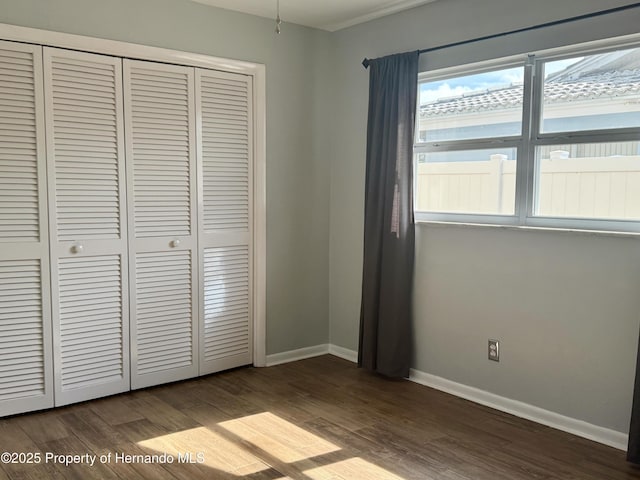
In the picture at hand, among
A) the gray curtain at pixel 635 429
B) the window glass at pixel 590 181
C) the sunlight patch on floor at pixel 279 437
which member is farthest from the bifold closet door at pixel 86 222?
the gray curtain at pixel 635 429

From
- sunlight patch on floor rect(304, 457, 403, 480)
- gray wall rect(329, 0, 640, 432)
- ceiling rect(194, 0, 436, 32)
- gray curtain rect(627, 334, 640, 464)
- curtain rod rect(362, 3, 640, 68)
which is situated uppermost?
ceiling rect(194, 0, 436, 32)

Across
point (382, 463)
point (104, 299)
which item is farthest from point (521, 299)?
point (104, 299)

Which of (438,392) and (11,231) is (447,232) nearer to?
(438,392)

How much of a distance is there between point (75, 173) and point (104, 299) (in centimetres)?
75

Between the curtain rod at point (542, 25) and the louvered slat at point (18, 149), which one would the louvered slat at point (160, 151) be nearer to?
the louvered slat at point (18, 149)

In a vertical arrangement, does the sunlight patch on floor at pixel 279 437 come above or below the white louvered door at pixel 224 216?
below

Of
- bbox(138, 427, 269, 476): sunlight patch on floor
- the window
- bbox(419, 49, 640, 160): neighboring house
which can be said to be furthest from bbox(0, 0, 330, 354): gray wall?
bbox(138, 427, 269, 476): sunlight patch on floor

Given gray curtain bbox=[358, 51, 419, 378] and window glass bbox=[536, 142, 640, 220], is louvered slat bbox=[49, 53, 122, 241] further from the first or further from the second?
window glass bbox=[536, 142, 640, 220]

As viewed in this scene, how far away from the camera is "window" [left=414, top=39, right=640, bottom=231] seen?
2.87 meters

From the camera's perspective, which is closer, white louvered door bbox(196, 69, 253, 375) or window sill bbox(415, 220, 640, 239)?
window sill bbox(415, 220, 640, 239)

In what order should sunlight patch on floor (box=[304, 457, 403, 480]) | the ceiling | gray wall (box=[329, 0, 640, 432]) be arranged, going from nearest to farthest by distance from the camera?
sunlight patch on floor (box=[304, 457, 403, 480])
gray wall (box=[329, 0, 640, 432])
the ceiling

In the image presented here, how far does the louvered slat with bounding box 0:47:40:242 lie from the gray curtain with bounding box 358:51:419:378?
80.1 inches

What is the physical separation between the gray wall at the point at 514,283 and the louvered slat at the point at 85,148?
5.45 feet

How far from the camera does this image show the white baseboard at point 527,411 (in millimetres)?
2924
